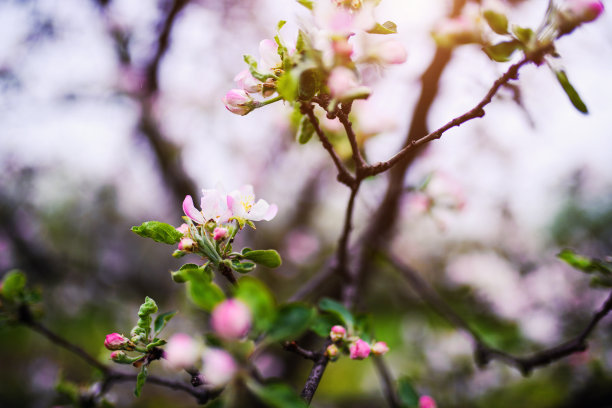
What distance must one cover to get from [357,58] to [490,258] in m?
2.67

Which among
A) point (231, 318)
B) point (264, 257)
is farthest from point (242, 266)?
point (231, 318)

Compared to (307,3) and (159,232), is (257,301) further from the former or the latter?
(307,3)

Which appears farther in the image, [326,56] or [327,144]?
[327,144]

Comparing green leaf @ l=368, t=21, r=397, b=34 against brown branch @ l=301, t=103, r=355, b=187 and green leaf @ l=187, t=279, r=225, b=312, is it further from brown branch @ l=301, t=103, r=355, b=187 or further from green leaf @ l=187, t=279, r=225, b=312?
green leaf @ l=187, t=279, r=225, b=312

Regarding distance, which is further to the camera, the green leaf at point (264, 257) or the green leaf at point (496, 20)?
the green leaf at point (264, 257)

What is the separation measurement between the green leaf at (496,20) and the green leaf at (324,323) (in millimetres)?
704

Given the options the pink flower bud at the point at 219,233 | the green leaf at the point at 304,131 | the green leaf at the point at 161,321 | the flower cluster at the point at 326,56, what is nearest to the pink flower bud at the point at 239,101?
the flower cluster at the point at 326,56

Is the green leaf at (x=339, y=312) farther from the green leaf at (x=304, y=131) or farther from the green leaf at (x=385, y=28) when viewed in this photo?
the green leaf at (x=385, y=28)

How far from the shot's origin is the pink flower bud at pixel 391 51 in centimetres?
66

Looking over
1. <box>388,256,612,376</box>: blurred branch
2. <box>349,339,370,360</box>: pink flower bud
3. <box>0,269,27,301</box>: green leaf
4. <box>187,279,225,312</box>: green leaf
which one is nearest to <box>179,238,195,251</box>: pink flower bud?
<box>187,279,225,312</box>: green leaf


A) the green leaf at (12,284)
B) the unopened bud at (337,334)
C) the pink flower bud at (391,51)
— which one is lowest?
the unopened bud at (337,334)

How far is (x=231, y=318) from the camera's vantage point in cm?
46

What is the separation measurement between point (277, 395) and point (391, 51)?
2.04ft

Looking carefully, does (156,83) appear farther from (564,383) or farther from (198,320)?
(564,383)
